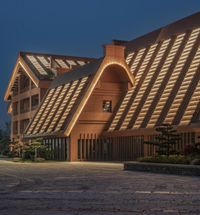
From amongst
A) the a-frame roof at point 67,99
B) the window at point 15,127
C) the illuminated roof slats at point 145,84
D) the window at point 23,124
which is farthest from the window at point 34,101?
the illuminated roof slats at point 145,84

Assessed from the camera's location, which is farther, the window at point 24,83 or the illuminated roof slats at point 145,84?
the window at point 24,83

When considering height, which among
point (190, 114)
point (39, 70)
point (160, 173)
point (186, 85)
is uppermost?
point (39, 70)

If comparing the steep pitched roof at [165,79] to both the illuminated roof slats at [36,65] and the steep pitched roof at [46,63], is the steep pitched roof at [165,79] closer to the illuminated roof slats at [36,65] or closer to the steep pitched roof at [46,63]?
the steep pitched roof at [46,63]

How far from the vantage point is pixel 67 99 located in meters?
57.9

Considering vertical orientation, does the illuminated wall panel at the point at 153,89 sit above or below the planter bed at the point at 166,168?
above

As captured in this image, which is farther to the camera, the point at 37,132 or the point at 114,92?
the point at 37,132

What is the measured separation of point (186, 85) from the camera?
142ft

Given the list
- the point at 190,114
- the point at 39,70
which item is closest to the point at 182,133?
the point at 190,114

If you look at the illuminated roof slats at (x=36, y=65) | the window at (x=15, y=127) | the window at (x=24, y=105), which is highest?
the illuminated roof slats at (x=36, y=65)

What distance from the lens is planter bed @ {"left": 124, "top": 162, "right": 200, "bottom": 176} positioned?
82.6ft

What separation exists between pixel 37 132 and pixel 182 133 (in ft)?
83.6

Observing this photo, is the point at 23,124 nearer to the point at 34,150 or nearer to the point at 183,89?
the point at 34,150

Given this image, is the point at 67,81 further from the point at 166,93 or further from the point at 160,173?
the point at 160,173

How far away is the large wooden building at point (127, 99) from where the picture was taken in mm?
43719
